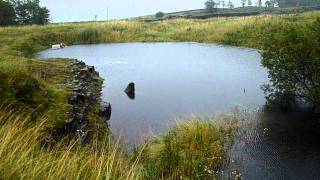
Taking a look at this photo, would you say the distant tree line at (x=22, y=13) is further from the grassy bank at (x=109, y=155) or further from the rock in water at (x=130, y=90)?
the grassy bank at (x=109, y=155)

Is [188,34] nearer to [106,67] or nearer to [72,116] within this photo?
[106,67]

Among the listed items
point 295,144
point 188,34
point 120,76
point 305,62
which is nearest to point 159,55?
point 120,76

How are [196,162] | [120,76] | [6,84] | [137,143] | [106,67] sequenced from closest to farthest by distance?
[196,162]
[6,84]
[137,143]
[120,76]
[106,67]

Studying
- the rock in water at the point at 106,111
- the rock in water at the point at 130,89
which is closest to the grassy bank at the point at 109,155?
the rock in water at the point at 106,111

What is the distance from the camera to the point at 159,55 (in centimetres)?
4853

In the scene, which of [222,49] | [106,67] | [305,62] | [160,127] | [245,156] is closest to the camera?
[245,156]

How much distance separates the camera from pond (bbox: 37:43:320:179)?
1522 cm

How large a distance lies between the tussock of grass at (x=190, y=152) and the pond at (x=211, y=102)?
0.62 meters

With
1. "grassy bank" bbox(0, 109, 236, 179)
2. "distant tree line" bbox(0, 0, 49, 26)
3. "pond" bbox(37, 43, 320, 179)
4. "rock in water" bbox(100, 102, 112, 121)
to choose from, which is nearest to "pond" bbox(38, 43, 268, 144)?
"pond" bbox(37, 43, 320, 179)

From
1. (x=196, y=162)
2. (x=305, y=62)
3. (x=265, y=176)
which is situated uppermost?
(x=305, y=62)

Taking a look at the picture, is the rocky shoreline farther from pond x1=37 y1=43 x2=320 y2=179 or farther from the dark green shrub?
the dark green shrub

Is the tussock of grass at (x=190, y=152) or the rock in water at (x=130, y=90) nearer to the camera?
the tussock of grass at (x=190, y=152)

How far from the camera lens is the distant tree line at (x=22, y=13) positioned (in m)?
81.4

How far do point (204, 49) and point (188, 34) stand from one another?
57.8ft
